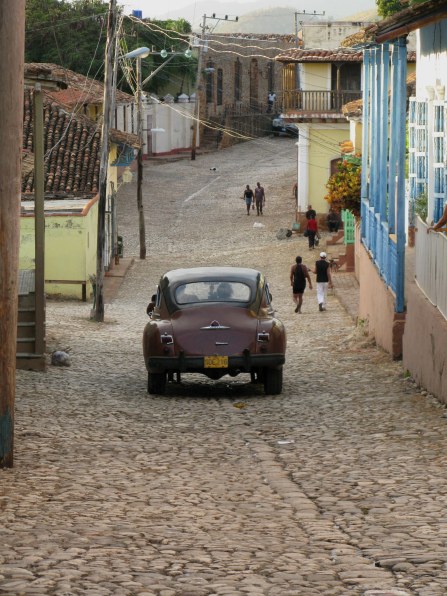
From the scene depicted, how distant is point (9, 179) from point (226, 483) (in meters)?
2.88

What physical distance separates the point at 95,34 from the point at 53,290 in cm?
3969

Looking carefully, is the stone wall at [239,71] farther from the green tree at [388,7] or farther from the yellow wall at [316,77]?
the yellow wall at [316,77]

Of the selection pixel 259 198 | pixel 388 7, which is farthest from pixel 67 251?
pixel 388 7

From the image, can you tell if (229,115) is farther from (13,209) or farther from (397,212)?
(13,209)

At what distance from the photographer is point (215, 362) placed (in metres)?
16.0

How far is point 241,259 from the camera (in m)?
46.0

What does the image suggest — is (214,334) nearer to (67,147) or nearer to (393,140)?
(393,140)

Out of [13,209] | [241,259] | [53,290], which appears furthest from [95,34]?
[13,209]

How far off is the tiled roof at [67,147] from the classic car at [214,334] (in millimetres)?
20138

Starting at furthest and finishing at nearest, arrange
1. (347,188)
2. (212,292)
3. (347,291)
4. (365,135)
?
(347,291) < (347,188) < (365,135) < (212,292)

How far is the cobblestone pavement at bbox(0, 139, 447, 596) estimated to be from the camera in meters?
7.45

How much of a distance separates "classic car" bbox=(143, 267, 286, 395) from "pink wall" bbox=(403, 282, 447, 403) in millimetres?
1641

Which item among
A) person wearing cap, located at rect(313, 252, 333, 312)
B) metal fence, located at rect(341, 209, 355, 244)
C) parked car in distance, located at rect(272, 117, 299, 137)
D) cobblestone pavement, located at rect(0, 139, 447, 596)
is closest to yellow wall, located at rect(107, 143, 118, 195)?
metal fence, located at rect(341, 209, 355, 244)

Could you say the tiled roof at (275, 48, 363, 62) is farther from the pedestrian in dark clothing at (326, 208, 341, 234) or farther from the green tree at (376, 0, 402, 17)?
the pedestrian in dark clothing at (326, 208, 341, 234)
